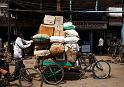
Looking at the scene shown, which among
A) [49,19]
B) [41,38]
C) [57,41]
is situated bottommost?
[57,41]

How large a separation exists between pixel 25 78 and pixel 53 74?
159 centimetres

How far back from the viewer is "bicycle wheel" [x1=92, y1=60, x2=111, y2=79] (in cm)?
1364

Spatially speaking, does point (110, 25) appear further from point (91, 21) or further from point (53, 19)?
point (53, 19)

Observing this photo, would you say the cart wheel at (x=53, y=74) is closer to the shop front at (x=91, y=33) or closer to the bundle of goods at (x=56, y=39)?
the bundle of goods at (x=56, y=39)

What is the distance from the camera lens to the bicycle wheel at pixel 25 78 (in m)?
11.2

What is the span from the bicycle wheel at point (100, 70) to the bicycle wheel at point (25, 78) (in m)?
3.24

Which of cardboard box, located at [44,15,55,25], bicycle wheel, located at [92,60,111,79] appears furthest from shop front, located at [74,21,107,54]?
cardboard box, located at [44,15,55,25]

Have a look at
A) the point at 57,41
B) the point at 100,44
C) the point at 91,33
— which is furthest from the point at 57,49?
the point at 91,33

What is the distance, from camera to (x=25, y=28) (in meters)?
29.9

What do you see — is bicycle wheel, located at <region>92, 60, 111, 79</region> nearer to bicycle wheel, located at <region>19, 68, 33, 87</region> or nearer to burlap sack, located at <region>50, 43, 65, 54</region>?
burlap sack, located at <region>50, 43, 65, 54</region>

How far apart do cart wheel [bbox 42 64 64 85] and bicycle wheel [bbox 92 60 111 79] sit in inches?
66.0

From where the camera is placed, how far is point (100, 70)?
1365 cm

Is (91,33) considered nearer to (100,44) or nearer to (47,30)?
(100,44)

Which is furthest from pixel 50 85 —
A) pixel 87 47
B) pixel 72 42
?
pixel 87 47
